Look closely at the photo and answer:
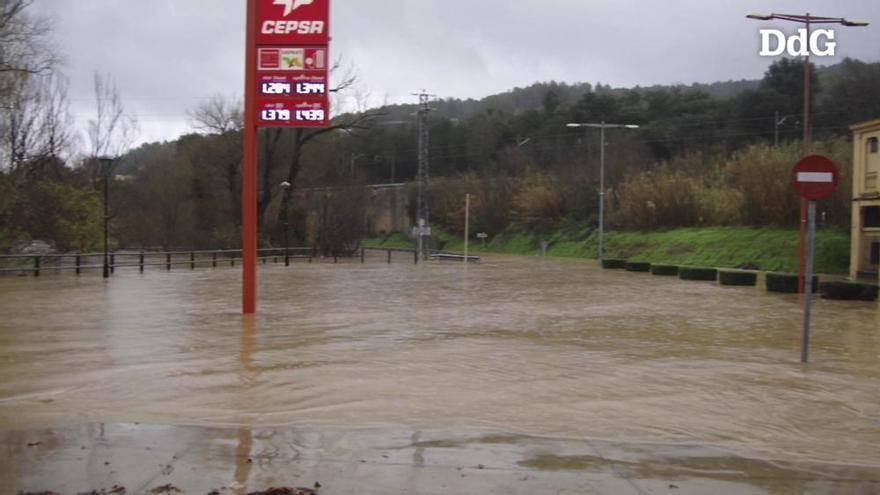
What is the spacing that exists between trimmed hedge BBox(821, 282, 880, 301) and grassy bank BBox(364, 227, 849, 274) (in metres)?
14.3

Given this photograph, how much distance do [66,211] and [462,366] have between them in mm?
31249

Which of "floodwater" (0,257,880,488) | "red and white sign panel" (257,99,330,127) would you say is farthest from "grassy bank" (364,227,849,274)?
"red and white sign panel" (257,99,330,127)

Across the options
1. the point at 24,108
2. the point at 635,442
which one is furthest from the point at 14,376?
the point at 24,108

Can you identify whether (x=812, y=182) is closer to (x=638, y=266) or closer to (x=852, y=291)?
(x=852, y=291)

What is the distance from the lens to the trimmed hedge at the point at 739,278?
29594 mm

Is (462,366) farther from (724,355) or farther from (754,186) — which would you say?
(754,186)

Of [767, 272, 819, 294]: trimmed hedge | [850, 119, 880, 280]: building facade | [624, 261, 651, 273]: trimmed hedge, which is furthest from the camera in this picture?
[624, 261, 651, 273]: trimmed hedge

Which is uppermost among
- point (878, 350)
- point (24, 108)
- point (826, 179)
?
point (24, 108)

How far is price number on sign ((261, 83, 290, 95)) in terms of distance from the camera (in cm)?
1683

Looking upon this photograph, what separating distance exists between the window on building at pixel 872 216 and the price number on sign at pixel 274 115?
78.5ft

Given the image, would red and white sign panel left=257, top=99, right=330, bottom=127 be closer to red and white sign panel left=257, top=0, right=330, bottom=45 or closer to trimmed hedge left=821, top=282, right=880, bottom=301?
red and white sign panel left=257, top=0, right=330, bottom=45

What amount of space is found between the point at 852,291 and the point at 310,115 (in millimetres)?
16644

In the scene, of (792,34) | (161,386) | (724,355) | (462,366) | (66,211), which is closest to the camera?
(161,386)

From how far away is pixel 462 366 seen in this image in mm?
10609
